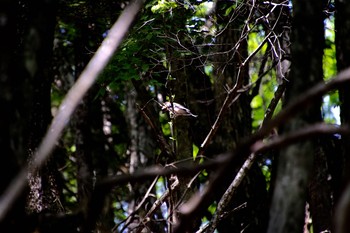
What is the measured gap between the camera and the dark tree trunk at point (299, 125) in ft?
9.00

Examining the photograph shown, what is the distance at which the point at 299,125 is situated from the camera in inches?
112

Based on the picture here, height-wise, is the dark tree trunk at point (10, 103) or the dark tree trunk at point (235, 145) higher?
the dark tree trunk at point (10, 103)

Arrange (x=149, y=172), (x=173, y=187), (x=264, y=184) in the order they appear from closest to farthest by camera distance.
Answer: (x=149, y=172) → (x=173, y=187) → (x=264, y=184)

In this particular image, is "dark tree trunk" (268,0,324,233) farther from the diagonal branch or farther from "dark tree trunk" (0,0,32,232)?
"dark tree trunk" (0,0,32,232)

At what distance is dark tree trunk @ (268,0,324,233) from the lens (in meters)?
2.74

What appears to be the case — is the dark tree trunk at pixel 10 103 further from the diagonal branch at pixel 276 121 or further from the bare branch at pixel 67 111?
the diagonal branch at pixel 276 121

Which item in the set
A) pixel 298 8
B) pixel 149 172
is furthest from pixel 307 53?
pixel 149 172

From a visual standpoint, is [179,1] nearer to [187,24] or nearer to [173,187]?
[187,24]

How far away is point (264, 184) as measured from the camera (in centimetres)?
818

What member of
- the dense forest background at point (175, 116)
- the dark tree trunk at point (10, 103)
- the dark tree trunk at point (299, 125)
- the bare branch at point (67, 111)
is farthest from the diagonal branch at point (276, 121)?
the dark tree trunk at point (10, 103)

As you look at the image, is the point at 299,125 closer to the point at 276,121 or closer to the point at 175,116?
the point at 276,121

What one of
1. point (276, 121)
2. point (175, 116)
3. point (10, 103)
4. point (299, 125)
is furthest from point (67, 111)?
point (175, 116)

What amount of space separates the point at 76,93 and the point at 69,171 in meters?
8.21

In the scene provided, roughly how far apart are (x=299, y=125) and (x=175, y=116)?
3.01 metres
